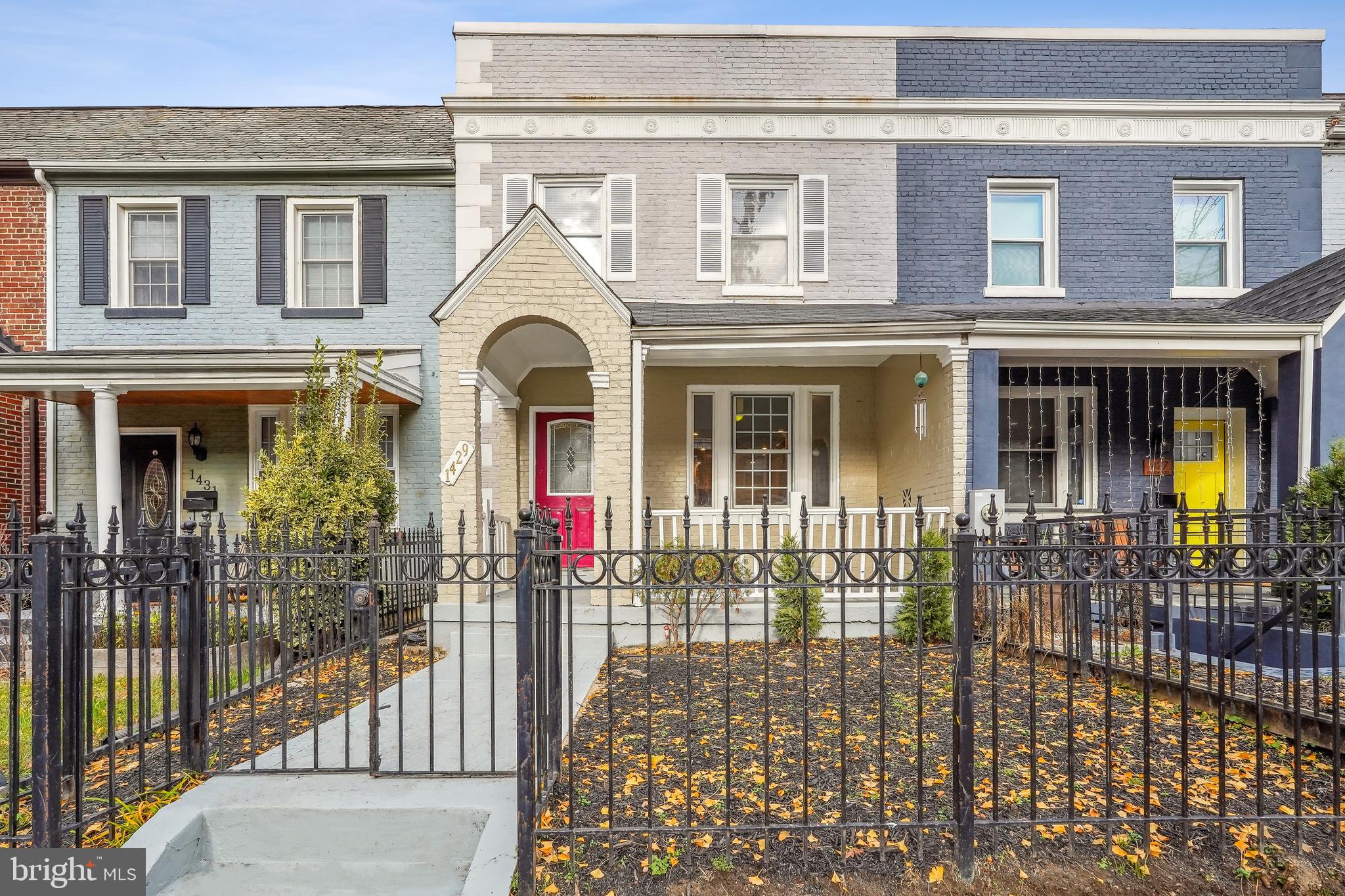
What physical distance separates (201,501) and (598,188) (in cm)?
757

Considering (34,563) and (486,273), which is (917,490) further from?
(34,563)

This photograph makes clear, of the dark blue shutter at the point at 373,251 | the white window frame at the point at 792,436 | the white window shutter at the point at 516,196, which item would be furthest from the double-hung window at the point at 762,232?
the dark blue shutter at the point at 373,251

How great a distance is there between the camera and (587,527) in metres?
11.7

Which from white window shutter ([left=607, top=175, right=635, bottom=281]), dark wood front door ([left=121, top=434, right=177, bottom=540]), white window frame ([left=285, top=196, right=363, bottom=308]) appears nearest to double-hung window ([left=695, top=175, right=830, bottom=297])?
white window shutter ([left=607, top=175, right=635, bottom=281])

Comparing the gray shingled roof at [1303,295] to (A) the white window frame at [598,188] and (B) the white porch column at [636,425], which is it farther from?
(A) the white window frame at [598,188]

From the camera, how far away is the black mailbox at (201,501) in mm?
12008

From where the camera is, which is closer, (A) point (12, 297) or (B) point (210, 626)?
(B) point (210, 626)

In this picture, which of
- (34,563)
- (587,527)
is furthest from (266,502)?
(34,563)

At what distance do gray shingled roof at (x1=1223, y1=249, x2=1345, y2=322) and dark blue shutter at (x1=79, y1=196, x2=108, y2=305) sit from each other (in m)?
16.0

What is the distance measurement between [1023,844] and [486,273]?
751 centimetres

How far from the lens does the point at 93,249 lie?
11992 mm

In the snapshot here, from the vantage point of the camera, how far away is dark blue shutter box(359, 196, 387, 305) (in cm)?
1216

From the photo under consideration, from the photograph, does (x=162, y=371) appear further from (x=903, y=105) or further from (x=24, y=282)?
(x=903, y=105)

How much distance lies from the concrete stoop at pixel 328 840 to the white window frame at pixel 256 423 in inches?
353
